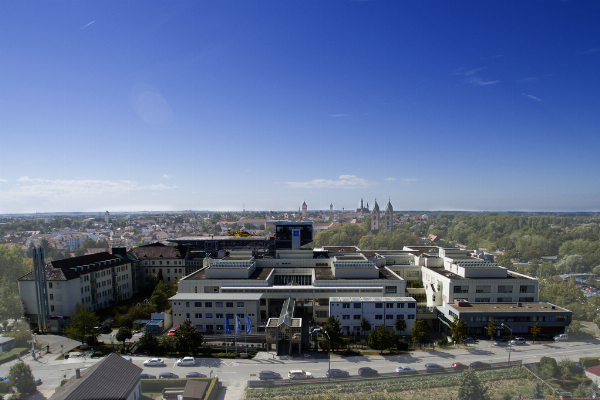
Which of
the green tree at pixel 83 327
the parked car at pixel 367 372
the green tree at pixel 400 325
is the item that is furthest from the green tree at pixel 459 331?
the green tree at pixel 83 327

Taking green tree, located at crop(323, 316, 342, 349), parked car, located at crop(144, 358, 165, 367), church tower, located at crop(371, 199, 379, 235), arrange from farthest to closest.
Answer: church tower, located at crop(371, 199, 379, 235), green tree, located at crop(323, 316, 342, 349), parked car, located at crop(144, 358, 165, 367)

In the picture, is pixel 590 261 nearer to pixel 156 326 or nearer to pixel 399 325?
pixel 399 325

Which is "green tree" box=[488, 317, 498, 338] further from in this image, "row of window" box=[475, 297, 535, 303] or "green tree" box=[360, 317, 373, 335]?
"green tree" box=[360, 317, 373, 335]

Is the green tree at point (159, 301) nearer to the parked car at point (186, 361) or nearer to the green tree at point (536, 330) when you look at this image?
the parked car at point (186, 361)

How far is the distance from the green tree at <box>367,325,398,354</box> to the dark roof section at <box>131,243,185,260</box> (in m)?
46.1

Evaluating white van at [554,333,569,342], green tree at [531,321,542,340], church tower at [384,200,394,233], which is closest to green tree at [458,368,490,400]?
green tree at [531,321,542,340]

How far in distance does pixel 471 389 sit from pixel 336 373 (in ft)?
38.2

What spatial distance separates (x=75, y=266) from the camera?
175 ft

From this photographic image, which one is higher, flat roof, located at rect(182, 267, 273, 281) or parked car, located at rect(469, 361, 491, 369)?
flat roof, located at rect(182, 267, 273, 281)

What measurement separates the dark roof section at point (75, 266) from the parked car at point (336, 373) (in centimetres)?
4090

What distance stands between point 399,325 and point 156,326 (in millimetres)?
31049

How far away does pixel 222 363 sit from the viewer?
1421 inches

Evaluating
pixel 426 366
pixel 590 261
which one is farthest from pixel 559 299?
pixel 590 261

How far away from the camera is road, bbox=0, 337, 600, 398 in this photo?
3350 cm
